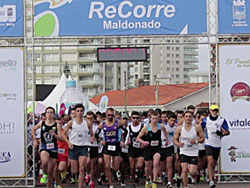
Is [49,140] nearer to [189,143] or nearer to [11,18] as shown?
[189,143]

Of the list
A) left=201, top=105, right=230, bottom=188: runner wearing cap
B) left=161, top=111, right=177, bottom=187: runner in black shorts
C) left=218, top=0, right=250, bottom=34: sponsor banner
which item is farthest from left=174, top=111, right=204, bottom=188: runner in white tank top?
left=218, top=0, right=250, bottom=34: sponsor banner

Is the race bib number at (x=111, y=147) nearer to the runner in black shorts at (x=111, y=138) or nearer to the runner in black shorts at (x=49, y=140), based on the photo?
the runner in black shorts at (x=111, y=138)

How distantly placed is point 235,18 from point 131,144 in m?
4.62

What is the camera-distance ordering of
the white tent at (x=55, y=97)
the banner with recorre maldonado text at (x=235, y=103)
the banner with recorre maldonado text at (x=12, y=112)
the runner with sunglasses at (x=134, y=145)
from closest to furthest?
the runner with sunglasses at (x=134, y=145)
the banner with recorre maldonado text at (x=12, y=112)
the banner with recorre maldonado text at (x=235, y=103)
the white tent at (x=55, y=97)

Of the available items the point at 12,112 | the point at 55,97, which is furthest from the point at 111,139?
the point at 55,97

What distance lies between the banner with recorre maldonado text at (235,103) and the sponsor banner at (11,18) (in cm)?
565

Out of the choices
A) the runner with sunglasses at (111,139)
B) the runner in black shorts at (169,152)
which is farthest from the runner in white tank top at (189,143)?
the runner with sunglasses at (111,139)

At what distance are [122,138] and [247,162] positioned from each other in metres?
3.91

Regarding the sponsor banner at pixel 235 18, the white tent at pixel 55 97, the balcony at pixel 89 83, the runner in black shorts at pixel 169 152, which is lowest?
the runner in black shorts at pixel 169 152

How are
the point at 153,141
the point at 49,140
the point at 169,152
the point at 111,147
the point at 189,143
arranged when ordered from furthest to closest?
1. the point at 169,152
2. the point at 111,147
3. the point at 153,141
4. the point at 189,143
5. the point at 49,140

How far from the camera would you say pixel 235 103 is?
1695 cm

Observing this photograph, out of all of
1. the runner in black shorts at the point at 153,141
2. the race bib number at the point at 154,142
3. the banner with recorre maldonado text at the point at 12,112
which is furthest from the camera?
the banner with recorre maldonado text at the point at 12,112

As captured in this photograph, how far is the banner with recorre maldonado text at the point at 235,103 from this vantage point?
55.5ft

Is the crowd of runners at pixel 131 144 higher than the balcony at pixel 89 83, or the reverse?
the balcony at pixel 89 83
